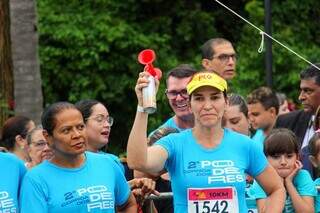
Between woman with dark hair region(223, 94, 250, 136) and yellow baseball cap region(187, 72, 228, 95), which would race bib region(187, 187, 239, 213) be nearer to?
yellow baseball cap region(187, 72, 228, 95)

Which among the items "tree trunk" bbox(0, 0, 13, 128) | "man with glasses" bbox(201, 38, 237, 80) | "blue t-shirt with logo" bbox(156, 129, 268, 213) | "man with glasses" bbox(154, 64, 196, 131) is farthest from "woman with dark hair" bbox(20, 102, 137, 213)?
"tree trunk" bbox(0, 0, 13, 128)

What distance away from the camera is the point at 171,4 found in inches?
722

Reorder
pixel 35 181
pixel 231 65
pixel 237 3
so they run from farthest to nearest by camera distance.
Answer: pixel 237 3, pixel 231 65, pixel 35 181

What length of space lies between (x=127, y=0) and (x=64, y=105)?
10.8m

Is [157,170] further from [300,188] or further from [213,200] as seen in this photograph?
[300,188]

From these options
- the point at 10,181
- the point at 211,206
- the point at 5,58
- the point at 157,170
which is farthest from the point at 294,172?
the point at 5,58

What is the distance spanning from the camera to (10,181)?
23.4 feet

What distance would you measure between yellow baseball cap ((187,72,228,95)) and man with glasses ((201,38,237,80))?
8.27 ft

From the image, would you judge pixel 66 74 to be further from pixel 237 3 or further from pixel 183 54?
pixel 237 3

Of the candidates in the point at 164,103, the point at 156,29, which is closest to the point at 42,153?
the point at 164,103

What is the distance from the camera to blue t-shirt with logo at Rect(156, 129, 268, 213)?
7.04 metres

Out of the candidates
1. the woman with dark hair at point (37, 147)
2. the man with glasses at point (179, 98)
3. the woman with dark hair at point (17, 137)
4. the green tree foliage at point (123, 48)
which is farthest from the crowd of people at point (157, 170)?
the green tree foliage at point (123, 48)

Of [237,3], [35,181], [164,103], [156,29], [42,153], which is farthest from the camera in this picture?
[237,3]

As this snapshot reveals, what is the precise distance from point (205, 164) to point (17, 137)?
2952 mm
